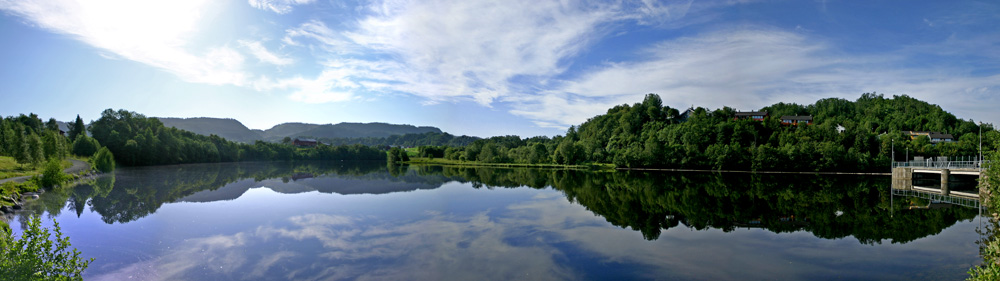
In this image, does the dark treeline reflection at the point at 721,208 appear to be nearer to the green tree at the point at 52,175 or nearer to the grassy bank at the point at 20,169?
the green tree at the point at 52,175

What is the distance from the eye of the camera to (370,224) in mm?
19750

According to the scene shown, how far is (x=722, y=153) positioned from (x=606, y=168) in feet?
61.4

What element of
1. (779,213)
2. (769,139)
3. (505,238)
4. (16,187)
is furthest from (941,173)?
(16,187)

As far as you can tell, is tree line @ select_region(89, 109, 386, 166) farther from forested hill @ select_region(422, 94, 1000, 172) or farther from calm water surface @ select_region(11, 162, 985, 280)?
calm water surface @ select_region(11, 162, 985, 280)

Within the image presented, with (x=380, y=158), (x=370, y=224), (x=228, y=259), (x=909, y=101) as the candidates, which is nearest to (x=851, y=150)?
(x=909, y=101)

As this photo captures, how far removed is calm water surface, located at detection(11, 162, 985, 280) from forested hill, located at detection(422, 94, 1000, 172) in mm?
48090

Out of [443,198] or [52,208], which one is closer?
[52,208]

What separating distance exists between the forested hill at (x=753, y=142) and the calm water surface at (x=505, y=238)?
48090 millimetres

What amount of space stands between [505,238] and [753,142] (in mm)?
78109

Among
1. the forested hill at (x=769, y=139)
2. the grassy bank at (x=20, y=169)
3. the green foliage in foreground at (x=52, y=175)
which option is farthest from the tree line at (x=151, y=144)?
the forested hill at (x=769, y=139)

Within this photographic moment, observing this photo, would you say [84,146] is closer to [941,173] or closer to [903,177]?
[941,173]

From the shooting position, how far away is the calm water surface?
12.6 m

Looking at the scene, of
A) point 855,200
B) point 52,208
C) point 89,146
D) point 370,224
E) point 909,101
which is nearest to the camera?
point 370,224

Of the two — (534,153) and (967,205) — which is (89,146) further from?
(967,205)
